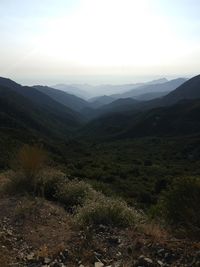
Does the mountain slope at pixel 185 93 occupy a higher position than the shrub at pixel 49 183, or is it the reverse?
the mountain slope at pixel 185 93

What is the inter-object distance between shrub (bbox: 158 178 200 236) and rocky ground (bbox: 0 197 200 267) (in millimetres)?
330

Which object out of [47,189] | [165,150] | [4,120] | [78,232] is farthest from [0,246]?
[4,120]

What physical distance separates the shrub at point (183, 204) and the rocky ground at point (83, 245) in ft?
1.08

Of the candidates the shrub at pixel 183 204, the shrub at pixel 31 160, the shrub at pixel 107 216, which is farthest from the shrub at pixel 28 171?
the shrub at pixel 183 204

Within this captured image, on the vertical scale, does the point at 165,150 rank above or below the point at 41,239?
below

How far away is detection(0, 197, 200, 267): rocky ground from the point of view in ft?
19.0

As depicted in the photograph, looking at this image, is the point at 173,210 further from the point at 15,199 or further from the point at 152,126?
the point at 152,126

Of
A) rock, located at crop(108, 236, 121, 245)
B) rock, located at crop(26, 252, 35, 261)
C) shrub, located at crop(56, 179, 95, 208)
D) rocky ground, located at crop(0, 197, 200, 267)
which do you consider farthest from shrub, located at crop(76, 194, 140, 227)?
shrub, located at crop(56, 179, 95, 208)

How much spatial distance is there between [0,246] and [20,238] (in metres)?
0.84

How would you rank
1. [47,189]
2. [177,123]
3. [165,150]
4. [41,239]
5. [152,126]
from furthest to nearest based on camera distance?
[152,126] → [177,123] → [165,150] → [47,189] → [41,239]

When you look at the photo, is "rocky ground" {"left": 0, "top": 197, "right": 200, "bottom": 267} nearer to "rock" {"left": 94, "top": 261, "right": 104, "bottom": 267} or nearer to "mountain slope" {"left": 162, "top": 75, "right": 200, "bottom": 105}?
"rock" {"left": 94, "top": 261, "right": 104, "bottom": 267}

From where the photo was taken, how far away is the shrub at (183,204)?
21.2ft

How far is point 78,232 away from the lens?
24.5 feet

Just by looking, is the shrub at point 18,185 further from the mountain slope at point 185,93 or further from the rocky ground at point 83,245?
the mountain slope at point 185,93
